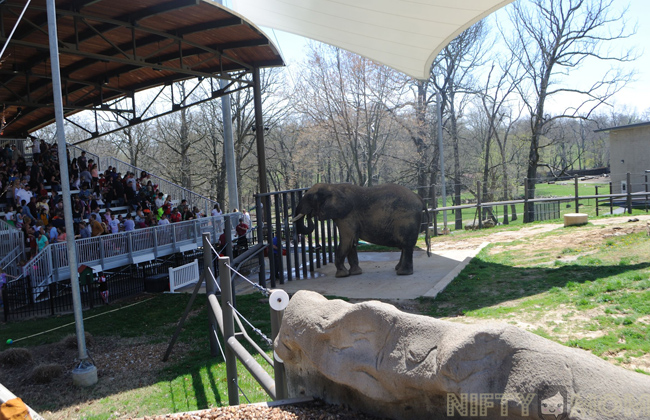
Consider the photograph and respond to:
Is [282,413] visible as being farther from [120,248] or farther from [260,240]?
[120,248]

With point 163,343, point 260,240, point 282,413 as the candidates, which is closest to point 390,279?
point 260,240

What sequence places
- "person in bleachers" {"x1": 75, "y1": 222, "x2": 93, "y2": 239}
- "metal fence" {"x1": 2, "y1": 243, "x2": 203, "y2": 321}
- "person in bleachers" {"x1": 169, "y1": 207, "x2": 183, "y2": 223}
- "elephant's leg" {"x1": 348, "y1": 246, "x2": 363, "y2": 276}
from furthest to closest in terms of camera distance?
"person in bleachers" {"x1": 169, "y1": 207, "x2": 183, "y2": 223}
"person in bleachers" {"x1": 75, "y1": 222, "x2": 93, "y2": 239}
"elephant's leg" {"x1": 348, "y1": 246, "x2": 363, "y2": 276}
"metal fence" {"x1": 2, "y1": 243, "x2": 203, "y2": 321}

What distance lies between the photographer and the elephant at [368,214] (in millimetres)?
12625

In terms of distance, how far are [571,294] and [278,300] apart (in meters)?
6.49

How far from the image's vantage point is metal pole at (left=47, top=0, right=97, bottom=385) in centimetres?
696

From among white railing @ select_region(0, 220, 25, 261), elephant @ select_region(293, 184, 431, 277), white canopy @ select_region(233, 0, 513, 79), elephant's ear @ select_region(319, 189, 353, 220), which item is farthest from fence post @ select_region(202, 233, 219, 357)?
white canopy @ select_region(233, 0, 513, 79)

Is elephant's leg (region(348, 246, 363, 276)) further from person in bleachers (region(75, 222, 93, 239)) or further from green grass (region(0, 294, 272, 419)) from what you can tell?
person in bleachers (region(75, 222, 93, 239))

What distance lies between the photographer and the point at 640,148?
30.4m

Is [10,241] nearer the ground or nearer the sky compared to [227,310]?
nearer the sky

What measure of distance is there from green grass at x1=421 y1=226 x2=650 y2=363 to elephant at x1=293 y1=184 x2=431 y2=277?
1.81 meters

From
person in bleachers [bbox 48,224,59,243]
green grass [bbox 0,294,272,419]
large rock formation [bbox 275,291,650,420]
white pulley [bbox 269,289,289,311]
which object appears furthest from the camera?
person in bleachers [bbox 48,224,59,243]

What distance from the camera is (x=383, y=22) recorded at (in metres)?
15.8

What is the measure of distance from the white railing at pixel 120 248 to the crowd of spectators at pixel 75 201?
1.94 ft

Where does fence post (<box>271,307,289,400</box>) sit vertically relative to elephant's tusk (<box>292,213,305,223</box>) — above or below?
below
